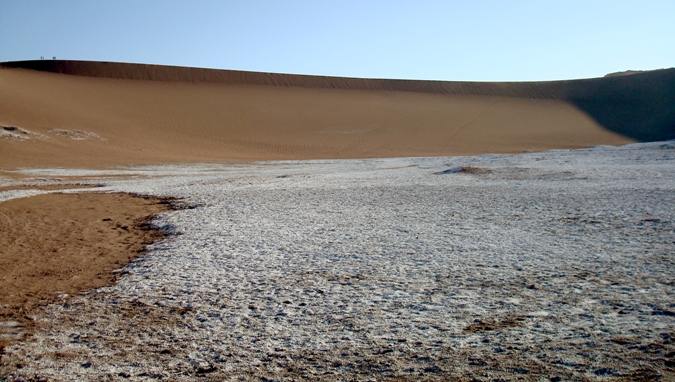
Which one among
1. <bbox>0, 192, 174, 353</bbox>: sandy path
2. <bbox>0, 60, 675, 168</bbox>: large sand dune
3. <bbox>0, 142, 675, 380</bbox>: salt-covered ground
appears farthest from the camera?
<bbox>0, 60, 675, 168</bbox>: large sand dune

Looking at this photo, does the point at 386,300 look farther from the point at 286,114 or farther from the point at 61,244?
the point at 286,114

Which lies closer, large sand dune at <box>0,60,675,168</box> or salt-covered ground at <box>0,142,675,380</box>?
salt-covered ground at <box>0,142,675,380</box>

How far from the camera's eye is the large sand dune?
1537 inches

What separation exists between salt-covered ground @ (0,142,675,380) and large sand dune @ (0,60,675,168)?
21.4m

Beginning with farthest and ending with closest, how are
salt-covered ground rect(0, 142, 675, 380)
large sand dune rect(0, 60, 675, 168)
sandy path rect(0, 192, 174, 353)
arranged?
large sand dune rect(0, 60, 675, 168) < sandy path rect(0, 192, 174, 353) < salt-covered ground rect(0, 142, 675, 380)

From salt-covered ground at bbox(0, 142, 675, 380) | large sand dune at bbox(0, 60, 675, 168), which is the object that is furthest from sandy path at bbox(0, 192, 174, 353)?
large sand dune at bbox(0, 60, 675, 168)

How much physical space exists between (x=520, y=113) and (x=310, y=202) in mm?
54325

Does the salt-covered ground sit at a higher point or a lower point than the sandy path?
higher

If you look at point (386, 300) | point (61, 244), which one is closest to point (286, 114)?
point (61, 244)

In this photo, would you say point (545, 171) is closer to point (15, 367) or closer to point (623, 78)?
point (15, 367)

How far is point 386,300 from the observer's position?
6.48m

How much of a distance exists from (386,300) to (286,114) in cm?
5187

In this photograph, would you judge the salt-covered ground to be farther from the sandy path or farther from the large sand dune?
the large sand dune

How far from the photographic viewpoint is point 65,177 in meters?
22.5
